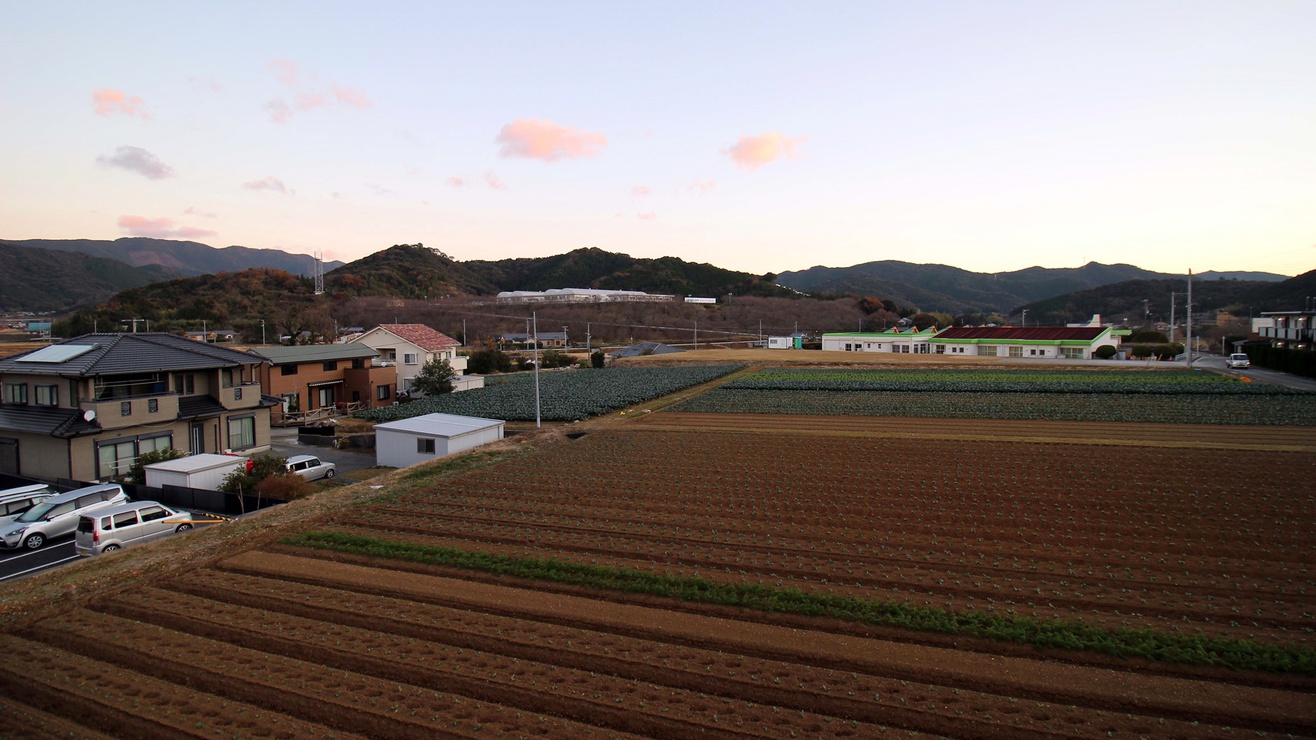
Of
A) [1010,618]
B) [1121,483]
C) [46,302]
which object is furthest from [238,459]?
[46,302]

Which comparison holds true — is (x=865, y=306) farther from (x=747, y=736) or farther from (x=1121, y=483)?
(x=747, y=736)

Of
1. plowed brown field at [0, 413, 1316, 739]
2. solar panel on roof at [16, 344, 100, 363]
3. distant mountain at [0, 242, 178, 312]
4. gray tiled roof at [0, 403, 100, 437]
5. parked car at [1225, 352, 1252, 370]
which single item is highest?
distant mountain at [0, 242, 178, 312]

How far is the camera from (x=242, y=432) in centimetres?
2428

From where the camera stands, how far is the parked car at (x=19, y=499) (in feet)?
51.6

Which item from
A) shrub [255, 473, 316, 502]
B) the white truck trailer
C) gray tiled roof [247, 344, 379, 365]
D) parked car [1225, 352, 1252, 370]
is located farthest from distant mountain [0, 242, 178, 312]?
parked car [1225, 352, 1252, 370]

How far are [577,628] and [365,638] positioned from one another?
3.00 meters

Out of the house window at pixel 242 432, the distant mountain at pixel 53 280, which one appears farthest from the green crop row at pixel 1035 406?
the distant mountain at pixel 53 280

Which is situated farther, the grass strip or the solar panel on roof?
the solar panel on roof

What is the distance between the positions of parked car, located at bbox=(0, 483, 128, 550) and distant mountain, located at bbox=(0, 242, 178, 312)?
3924 inches

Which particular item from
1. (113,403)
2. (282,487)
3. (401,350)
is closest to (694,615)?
(282,487)

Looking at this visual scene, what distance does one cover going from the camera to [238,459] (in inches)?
755

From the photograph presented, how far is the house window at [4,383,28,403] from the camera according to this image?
818 inches

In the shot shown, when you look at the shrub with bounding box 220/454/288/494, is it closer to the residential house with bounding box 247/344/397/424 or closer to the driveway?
the driveway

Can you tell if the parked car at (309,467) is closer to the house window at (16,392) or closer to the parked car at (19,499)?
the parked car at (19,499)
